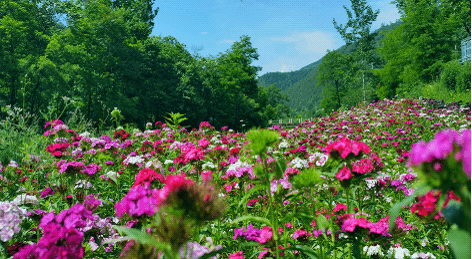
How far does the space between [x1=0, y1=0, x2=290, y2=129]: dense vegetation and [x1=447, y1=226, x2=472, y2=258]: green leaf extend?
11478 mm

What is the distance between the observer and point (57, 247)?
1.01 m

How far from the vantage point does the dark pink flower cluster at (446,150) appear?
0.59 metres

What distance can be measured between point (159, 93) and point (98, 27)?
21.5 ft

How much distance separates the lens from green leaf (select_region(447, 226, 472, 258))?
55 centimetres

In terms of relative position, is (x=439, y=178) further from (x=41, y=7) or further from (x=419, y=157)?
(x=41, y=7)

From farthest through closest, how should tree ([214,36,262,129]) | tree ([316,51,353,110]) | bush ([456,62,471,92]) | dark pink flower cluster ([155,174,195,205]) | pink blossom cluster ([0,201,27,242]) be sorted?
tree ([316,51,353,110]) < tree ([214,36,262,129]) < bush ([456,62,471,92]) < pink blossom cluster ([0,201,27,242]) < dark pink flower cluster ([155,174,195,205])

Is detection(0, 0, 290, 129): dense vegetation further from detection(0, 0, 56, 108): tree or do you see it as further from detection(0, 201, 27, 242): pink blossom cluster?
detection(0, 201, 27, 242): pink blossom cluster

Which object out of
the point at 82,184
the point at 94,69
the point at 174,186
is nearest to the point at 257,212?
the point at 82,184

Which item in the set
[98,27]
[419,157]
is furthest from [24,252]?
[98,27]

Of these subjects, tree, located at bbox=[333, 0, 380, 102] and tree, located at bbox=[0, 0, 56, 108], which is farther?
tree, located at bbox=[333, 0, 380, 102]

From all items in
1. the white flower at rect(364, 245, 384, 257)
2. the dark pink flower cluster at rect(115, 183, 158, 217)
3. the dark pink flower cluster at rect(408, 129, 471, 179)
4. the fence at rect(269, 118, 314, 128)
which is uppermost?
the dark pink flower cluster at rect(408, 129, 471, 179)

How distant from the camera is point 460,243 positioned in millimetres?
568

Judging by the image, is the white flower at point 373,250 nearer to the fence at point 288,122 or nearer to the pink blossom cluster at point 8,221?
the pink blossom cluster at point 8,221

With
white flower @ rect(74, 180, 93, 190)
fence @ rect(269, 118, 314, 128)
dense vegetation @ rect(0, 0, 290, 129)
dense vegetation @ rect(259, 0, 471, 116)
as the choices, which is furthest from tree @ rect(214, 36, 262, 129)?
white flower @ rect(74, 180, 93, 190)
